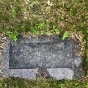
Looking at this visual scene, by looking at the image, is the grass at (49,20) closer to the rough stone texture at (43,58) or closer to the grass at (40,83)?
the grass at (40,83)

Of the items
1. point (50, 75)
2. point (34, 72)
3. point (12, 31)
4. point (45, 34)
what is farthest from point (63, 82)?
point (12, 31)

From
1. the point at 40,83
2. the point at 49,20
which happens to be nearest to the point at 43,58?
the point at 40,83

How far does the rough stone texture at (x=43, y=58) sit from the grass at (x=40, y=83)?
96mm

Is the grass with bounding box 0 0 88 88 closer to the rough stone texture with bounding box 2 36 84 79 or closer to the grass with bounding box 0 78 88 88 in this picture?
the grass with bounding box 0 78 88 88

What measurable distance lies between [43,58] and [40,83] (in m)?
0.46

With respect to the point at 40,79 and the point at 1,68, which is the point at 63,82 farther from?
the point at 1,68

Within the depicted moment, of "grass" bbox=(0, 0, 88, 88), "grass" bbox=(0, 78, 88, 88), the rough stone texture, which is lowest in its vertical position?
"grass" bbox=(0, 78, 88, 88)

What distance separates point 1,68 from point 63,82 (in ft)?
3.82

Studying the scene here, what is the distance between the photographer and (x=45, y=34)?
421cm

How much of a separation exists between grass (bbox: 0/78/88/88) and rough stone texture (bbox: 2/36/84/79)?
0.10 m

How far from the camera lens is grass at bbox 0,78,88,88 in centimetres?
414

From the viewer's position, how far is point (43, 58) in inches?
164

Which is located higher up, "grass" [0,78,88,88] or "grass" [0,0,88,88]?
"grass" [0,0,88,88]

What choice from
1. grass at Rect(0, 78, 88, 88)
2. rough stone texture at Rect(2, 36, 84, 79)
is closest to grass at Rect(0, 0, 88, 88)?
grass at Rect(0, 78, 88, 88)
